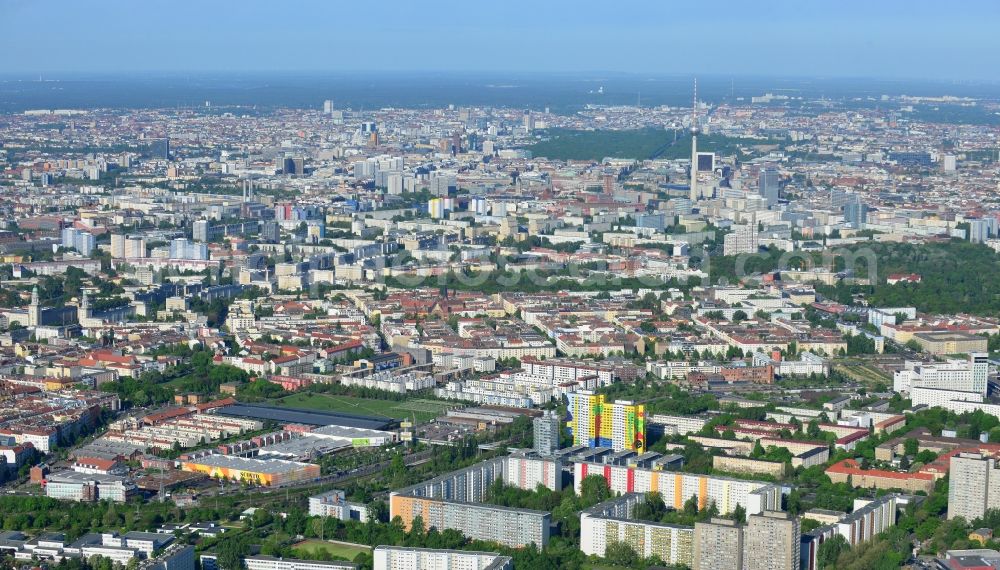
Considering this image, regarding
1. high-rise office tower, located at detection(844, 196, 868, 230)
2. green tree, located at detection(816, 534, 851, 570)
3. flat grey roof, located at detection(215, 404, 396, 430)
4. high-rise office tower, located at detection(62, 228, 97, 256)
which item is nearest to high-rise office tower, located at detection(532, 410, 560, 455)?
flat grey roof, located at detection(215, 404, 396, 430)

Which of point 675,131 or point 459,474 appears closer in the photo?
point 459,474

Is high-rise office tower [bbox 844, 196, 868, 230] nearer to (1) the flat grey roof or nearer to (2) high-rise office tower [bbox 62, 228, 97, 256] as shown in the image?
(2) high-rise office tower [bbox 62, 228, 97, 256]

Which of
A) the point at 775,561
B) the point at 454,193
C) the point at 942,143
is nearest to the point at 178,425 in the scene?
the point at 775,561

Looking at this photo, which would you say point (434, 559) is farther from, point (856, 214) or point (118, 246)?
point (856, 214)

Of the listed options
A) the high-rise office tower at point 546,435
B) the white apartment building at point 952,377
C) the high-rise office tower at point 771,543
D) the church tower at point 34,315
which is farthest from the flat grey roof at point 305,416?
the church tower at point 34,315

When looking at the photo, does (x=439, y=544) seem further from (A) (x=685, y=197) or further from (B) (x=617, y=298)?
(A) (x=685, y=197)

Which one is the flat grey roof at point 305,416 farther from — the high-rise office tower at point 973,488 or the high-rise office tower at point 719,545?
the high-rise office tower at point 973,488
